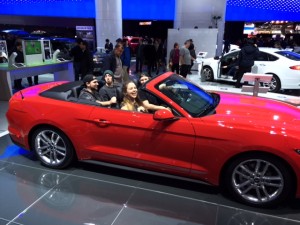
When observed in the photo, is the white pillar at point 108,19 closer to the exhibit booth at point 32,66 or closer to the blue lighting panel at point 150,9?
the exhibit booth at point 32,66

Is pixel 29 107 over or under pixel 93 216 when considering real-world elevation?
over

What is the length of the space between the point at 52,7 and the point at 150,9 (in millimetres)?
8026

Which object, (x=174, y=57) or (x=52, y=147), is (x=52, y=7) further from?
(x=52, y=147)

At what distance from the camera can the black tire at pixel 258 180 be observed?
2.82 metres

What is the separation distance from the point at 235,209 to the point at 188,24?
14.6 metres

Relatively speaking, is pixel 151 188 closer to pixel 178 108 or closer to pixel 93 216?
pixel 93 216

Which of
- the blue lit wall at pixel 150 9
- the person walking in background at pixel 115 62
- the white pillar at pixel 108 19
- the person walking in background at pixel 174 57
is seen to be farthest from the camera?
the blue lit wall at pixel 150 9

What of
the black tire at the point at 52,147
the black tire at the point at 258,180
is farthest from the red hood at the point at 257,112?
the black tire at the point at 52,147

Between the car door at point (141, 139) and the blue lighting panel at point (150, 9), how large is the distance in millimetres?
20774

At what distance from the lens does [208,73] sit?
10789 millimetres

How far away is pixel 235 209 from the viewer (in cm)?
307

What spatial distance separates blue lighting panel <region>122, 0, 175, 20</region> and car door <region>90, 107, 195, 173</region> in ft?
68.2

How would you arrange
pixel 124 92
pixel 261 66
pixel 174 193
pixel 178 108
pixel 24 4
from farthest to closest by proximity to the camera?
pixel 24 4
pixel 261 66
pixel 124 92
pixel 174 193
pixel 178 108

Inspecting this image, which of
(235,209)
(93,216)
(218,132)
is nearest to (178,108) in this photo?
(218,132)
